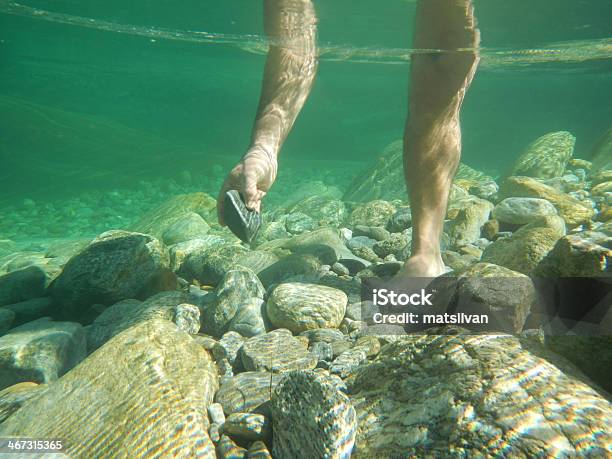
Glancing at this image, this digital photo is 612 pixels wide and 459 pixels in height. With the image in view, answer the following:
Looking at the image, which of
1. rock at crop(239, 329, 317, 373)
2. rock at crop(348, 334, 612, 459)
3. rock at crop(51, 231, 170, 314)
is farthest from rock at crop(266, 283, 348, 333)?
rock at crop(51, 231, 170, 314)

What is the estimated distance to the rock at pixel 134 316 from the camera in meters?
2.81

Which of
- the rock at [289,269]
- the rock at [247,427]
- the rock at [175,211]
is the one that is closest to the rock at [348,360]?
the rock at [247,427]

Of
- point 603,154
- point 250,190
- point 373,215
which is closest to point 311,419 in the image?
point 250,190

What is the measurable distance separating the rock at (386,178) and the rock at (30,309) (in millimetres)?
8584

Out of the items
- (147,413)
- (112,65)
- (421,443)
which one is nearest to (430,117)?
(421,443)

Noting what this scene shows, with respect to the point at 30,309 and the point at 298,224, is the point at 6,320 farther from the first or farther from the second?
the point at 298,224

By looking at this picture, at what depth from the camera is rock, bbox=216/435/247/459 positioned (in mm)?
1575

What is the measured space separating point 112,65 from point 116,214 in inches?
1157

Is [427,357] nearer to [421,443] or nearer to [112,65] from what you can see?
[421,443]

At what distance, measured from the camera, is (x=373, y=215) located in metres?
6.37

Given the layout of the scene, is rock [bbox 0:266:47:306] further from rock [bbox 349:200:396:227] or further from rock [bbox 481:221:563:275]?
rock [bbox 481:221:563:275]

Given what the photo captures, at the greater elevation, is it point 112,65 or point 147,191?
point 112,65

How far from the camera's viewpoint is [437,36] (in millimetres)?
3400

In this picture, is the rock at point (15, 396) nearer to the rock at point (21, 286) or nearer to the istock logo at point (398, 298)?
the rock at point (21, 286)
